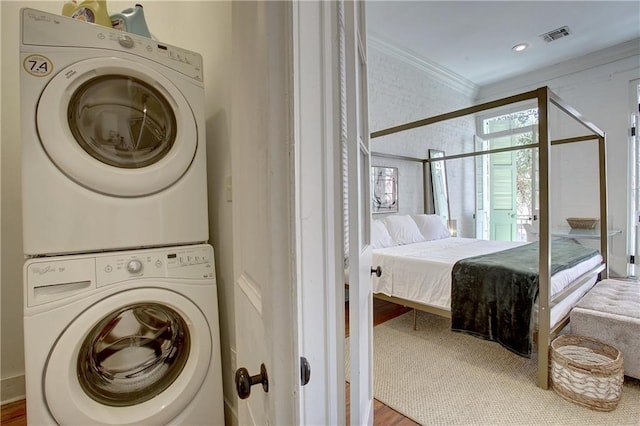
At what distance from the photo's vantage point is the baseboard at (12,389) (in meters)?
1.62

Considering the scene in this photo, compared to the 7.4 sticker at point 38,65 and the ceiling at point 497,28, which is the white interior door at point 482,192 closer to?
the ceiling at point 497,28

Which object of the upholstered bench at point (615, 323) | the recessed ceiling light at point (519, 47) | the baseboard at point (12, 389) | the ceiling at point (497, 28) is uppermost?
the ceiling at point (497, 28)

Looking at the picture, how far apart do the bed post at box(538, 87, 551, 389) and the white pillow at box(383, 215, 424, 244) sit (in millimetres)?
1707

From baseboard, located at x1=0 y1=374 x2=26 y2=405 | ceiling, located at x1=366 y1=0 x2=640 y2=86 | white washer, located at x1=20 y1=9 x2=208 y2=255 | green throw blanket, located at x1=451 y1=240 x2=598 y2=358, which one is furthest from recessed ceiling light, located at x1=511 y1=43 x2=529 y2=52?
baseboard, located at x1=0 y1=374 x2=26 y2=405

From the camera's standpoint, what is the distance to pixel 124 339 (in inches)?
49.1

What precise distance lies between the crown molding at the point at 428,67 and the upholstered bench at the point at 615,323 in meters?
3.46

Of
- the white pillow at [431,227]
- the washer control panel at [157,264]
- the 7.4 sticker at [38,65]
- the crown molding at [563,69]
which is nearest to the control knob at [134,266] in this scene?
the washer control panel at [157,264]

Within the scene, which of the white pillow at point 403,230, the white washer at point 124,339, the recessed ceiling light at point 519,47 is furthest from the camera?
the recessed ceiling light at point 519,47

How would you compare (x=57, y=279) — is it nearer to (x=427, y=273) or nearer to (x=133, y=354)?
(x=133, y=354)

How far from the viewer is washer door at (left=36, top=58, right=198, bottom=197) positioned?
1091mm

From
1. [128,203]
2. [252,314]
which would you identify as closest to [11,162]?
[128,203]

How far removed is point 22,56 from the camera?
105 centimetres

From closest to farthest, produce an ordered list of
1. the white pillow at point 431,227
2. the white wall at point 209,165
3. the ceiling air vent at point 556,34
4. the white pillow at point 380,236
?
the white wall at point 209,165, the white pillow at point 380,236, the ceiling air vent at point 556,34, the white pillow at point 431,227

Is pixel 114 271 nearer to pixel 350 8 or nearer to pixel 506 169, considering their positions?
pixel 350 8
